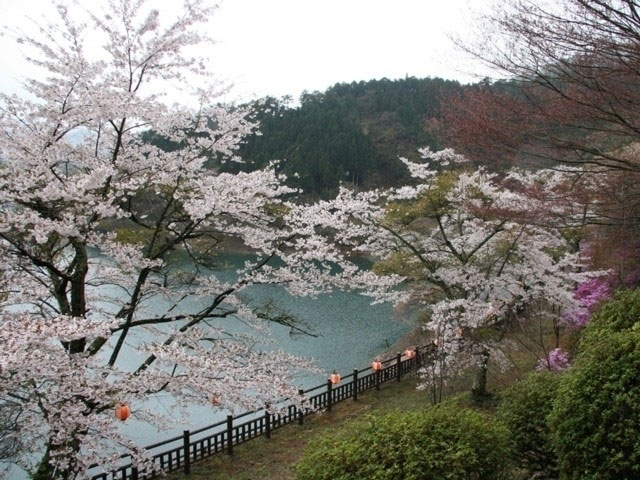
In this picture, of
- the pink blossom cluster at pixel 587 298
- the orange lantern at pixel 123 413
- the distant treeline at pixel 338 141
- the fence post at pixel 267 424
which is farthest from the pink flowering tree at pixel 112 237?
the distant treeline at pixel 338 141

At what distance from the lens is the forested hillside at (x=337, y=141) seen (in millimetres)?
44281

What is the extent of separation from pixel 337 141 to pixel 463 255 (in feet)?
132

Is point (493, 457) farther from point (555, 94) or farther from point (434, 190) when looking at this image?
point (434, 190)

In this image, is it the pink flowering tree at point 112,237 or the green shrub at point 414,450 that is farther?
the pink flowering tree at point 112,237

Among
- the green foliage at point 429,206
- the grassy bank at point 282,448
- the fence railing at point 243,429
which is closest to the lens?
the fence railing at point 243,429

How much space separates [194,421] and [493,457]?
420 inches

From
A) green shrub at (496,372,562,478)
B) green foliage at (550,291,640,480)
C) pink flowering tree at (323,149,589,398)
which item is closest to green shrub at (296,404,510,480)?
green shrub at (496,372,562,478)

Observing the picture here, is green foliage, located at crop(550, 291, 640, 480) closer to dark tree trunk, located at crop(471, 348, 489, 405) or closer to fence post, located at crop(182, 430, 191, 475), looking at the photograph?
dark tree trunk, located at crop(471, 348, 489, 405)

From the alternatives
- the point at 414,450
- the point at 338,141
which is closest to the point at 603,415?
the point at 414,450

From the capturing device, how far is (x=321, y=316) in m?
23.0

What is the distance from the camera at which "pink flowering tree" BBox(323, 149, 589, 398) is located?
346 inches

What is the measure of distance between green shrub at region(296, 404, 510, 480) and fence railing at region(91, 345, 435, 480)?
2299 mm

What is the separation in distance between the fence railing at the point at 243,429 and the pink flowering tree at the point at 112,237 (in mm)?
1020

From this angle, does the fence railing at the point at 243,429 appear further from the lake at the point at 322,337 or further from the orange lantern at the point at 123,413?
the lake at the point at 322,337
